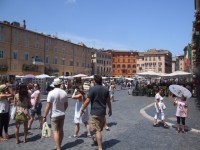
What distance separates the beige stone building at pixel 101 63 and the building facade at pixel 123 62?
14.5 metres

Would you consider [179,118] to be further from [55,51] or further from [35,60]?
[55,51]

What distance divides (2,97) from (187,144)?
529 cm

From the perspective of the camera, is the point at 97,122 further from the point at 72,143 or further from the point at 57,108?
the point at 72,143

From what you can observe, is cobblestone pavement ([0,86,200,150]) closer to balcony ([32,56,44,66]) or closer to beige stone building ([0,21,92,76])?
beige stone building ([0,21,92,76])

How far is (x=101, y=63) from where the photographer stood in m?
107


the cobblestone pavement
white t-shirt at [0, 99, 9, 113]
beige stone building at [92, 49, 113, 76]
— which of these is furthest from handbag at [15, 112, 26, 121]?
beige stone building at [92, 49, 113, 76]

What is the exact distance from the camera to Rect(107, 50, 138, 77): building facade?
12938cm

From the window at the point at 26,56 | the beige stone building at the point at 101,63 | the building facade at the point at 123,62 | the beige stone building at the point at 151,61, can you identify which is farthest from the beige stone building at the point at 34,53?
the beige stone building at the point at 151,61

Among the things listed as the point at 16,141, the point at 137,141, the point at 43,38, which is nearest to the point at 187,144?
the point at 137,141

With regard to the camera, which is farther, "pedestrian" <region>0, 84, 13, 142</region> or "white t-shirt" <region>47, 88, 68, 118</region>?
"pedestrian" <region>0, 84, 13, 142</region>

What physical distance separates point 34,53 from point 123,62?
72.9 m

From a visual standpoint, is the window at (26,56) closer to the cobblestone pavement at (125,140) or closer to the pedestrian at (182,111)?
the cobblestone pavement at (125,140)

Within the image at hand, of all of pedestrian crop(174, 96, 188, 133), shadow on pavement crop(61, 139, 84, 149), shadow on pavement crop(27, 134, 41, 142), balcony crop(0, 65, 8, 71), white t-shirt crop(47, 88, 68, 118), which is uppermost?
balcony crop(0, 65, 8, 71)

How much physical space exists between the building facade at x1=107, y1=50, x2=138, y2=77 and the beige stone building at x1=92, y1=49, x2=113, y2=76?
1453 centimetres
